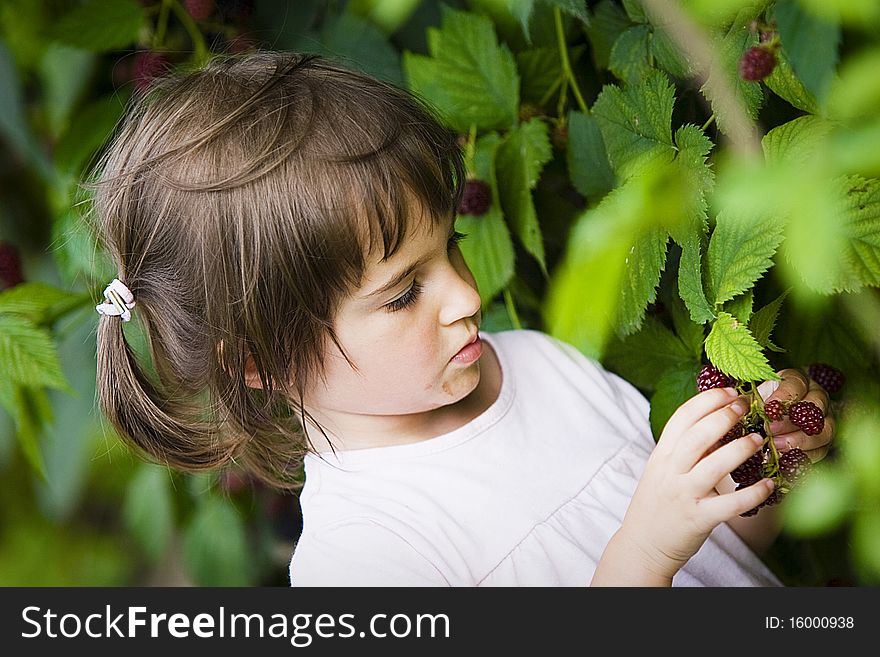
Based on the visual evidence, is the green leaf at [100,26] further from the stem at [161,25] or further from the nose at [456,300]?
the nose at [456,300]

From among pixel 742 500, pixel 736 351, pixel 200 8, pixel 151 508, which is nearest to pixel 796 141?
pixel 736 351

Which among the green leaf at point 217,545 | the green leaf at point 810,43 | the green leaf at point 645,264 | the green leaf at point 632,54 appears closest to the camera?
the green leaf at point 810,43

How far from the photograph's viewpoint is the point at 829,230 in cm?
34

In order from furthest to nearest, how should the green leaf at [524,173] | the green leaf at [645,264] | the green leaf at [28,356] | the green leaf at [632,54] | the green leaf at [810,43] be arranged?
the green leaf at [28,356] < the green leaf at [524,173] < the green leaf at [632,54] < the green leaf at [645,264] < the green leaf at [810,43]

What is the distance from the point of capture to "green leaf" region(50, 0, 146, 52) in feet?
3.68

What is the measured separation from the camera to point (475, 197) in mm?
1004

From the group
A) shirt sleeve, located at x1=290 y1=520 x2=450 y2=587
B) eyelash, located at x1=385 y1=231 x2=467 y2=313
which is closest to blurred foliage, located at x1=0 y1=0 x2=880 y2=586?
eyelash, located at x1=385 y1=231 x2=467 y2=313

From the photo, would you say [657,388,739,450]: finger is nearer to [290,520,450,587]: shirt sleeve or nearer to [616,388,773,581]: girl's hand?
[616,388,773,581]: girl's hand

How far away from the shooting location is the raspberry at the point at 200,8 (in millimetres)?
1131

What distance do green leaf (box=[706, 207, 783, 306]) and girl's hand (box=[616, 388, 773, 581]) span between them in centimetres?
8

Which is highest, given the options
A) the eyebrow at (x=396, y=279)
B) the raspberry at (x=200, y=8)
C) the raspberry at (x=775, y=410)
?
the raspberry at (x=200, y=8)

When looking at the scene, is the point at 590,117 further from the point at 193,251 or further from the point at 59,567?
the point at 59,567

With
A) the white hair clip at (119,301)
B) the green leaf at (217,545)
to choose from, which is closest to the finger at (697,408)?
the white hair clip at (119,301)
